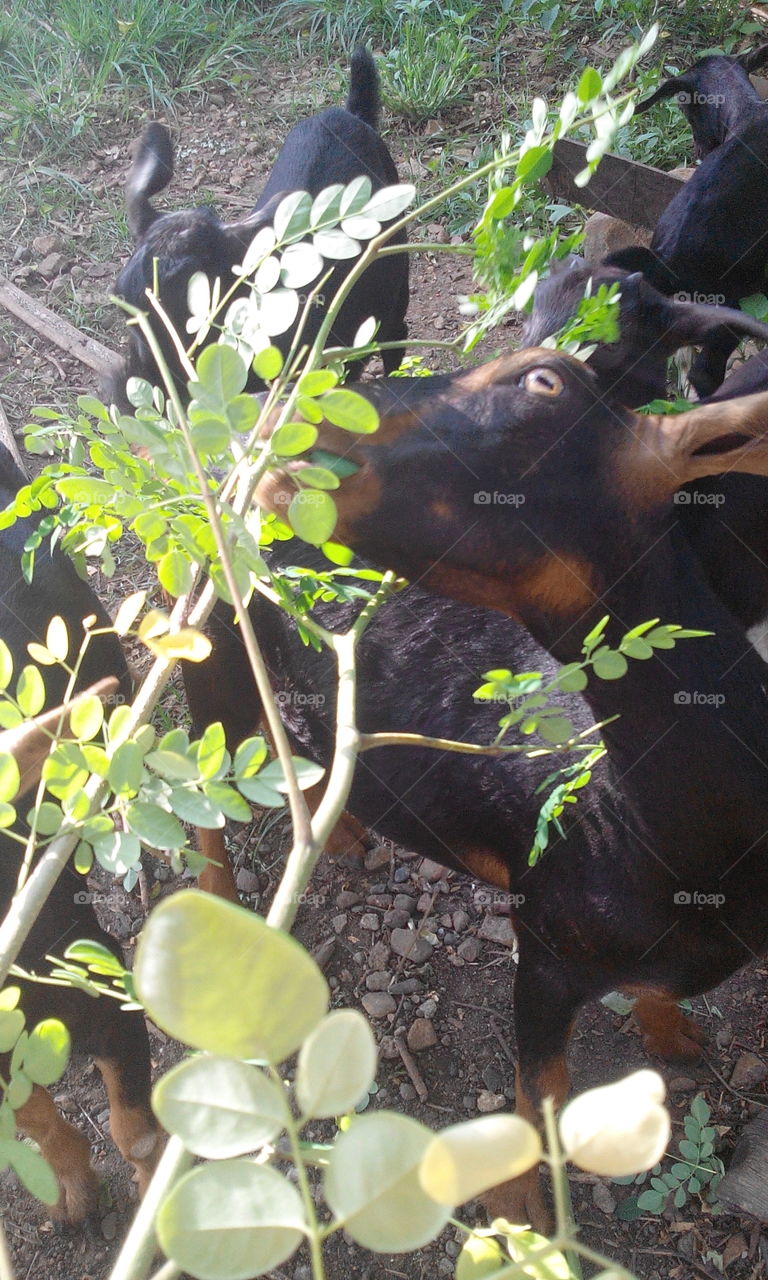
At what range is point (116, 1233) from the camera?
114 inches

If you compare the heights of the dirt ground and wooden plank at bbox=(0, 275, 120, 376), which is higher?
wooden plank at bbox=(0, 275, 120, 376)

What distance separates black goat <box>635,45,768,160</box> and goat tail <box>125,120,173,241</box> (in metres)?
2.01

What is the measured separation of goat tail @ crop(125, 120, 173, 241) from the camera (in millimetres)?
4461

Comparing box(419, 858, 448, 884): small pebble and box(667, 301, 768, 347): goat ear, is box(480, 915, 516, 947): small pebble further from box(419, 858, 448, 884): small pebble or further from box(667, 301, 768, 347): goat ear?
box(667, 301, 768, 347): goat ear

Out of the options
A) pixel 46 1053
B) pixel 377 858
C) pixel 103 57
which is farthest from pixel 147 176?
pixel 46 1053

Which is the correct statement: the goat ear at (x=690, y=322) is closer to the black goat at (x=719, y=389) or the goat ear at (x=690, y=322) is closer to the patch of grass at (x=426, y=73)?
the black goat at (x=719, y=389)

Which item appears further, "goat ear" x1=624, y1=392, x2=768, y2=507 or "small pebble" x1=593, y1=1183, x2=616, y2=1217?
"small pebble" x1=593, y1=1183, x2=616, y2=1217

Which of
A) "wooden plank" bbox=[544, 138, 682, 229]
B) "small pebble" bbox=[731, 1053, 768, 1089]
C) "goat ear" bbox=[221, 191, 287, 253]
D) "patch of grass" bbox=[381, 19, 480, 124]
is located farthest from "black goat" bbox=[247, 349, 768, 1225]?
"patch of grass" bbox=[381, 19, 480, 124]

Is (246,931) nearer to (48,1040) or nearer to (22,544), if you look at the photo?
(48,1040)

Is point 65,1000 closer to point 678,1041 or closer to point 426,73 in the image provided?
point 678,1041

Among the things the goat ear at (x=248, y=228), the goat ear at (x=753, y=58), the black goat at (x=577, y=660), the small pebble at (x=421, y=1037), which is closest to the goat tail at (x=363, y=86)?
the goat ear at (x=248, y=228)

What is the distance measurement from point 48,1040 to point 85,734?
31cm

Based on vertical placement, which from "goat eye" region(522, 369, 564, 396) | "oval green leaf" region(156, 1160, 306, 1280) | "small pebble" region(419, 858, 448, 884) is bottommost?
"small pebble" region(419, 858, 448, 884)

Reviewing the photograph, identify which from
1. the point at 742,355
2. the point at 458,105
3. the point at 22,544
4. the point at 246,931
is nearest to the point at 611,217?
the point at 742,355
